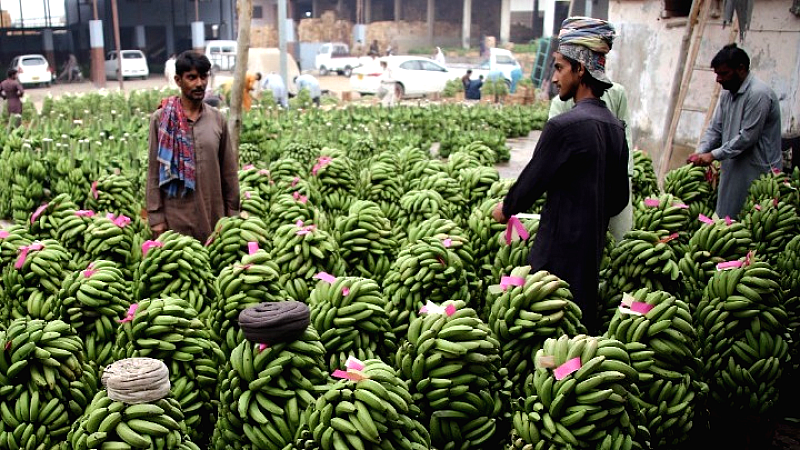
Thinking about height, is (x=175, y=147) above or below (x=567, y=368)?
above

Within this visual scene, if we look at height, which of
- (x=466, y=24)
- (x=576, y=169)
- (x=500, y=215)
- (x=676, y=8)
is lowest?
(x=500, y=215)

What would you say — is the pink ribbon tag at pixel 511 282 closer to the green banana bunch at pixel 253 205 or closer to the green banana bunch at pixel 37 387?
the green banana bunch at pixel 37 387

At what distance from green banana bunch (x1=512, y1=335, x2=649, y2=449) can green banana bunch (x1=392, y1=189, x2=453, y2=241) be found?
2.33 meters

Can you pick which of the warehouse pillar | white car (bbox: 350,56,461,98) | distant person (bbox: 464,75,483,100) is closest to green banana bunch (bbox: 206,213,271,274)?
white car (bbox: 350,56,461,98)

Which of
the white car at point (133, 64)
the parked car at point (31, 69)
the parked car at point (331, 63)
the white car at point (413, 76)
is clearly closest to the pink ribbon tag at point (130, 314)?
the white car at point (413, 76)

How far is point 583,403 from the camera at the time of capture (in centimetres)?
262

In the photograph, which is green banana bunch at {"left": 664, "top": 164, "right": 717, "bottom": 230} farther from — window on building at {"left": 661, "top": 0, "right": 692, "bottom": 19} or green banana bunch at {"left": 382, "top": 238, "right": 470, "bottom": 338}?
window on building at {"left": 661, "top": 0, "right": 692, "bottom": 19}

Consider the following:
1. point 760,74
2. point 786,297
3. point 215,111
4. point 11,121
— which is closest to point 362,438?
point 786,297

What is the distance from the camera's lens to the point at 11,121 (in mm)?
11211

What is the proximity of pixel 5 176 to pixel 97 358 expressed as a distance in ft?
19.8

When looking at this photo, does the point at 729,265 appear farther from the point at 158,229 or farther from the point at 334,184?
the point at 158,229

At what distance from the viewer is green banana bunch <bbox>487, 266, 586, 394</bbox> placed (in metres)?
3.16

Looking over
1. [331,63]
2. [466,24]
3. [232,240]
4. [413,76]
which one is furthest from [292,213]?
[466,24]

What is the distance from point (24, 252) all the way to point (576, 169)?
105 inches
